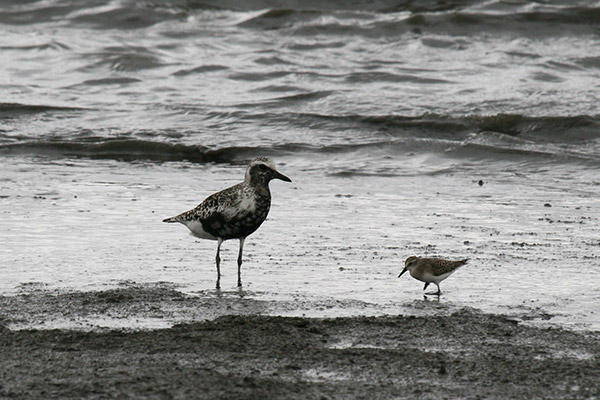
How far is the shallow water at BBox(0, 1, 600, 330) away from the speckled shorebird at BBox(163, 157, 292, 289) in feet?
1.22

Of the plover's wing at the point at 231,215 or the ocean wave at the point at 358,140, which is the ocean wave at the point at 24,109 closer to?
the ocean wave at the point at 358,140

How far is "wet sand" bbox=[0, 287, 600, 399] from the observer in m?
5.64

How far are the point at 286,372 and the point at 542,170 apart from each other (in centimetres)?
933

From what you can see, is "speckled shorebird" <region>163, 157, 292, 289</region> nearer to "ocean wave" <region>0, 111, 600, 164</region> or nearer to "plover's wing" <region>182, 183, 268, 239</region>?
"plover's wing" <region>182, 183, 268, 239</region>

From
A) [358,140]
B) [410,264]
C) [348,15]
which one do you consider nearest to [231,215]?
[410,264]

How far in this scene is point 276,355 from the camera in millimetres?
6297

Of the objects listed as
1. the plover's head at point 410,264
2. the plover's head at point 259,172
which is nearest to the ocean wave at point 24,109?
the plover's head at point 259,172

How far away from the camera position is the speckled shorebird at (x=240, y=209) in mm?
8844

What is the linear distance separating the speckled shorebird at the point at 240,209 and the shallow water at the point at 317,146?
373 millimetres

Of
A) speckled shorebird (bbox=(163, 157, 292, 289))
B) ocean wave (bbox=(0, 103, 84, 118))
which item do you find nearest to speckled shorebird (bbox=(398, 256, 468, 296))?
speckled shorebird (bbox=(163, 157, 292, 289))

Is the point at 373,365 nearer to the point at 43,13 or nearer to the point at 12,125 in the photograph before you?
the point at 12,125

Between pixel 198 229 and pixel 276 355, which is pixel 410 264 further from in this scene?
pixel 276 355

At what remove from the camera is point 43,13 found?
26.9 m

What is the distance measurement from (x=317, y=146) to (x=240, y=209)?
760 cm
